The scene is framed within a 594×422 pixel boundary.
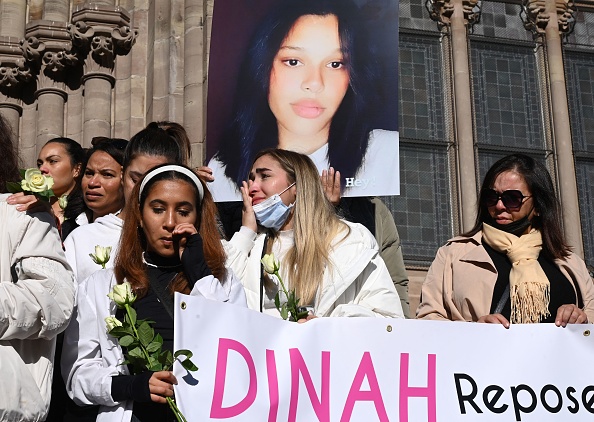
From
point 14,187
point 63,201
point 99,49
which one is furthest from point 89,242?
point 99,49

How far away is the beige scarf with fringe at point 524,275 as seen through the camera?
5492mm

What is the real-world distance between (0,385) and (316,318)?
1388 millimetres

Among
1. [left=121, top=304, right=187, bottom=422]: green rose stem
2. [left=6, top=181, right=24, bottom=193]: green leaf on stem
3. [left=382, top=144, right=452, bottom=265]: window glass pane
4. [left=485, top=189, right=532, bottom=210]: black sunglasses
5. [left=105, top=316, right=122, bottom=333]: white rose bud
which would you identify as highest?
[left=382, top=144, right=452, bottom=265]: window glass pane

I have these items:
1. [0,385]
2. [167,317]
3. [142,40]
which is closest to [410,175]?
[142,40]

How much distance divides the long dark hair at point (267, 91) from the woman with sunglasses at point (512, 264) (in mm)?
1680

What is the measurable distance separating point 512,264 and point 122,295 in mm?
2024

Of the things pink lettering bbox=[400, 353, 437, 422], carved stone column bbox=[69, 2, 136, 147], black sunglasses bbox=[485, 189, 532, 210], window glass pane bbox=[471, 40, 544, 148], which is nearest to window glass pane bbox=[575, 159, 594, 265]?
window glass pane bbox=[471, 40, 544, 148]

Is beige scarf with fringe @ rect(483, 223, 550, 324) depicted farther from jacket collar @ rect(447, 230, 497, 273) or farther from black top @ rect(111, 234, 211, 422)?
black top @ rect(111, 234, 211, 422)

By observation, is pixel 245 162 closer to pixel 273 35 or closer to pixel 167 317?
pixel 273 35

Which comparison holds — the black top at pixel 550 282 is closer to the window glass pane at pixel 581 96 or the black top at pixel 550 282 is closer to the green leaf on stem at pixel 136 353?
the green leaf on stem at pixel 136 353

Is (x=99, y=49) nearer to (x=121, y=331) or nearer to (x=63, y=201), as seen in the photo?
(x=63, y=201)

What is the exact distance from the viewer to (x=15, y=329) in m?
Answer: 4.27

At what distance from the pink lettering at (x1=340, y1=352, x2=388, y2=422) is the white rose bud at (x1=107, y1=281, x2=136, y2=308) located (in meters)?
1.00

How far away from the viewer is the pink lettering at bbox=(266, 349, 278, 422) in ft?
15.6
